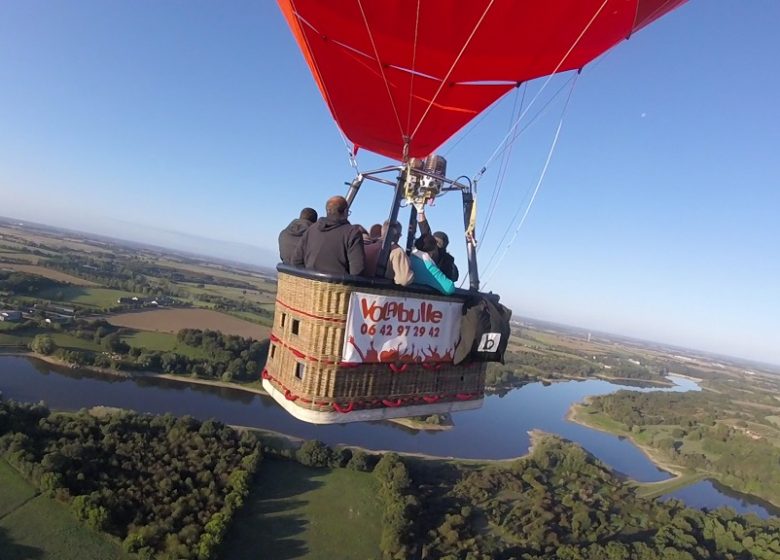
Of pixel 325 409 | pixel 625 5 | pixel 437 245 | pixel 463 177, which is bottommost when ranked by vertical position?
pixel 325 409

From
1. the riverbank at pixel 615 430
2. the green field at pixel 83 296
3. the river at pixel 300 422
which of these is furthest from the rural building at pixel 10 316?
the riverbank at pixel 615 430

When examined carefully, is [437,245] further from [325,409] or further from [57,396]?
[57,396]

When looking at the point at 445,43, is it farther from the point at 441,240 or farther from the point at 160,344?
the point at 160,344

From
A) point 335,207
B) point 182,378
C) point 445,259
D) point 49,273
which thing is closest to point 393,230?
point 335,207

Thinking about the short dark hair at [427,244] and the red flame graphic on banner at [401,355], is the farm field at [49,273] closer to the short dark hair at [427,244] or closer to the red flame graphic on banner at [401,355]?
the short dark hair at [427,244]

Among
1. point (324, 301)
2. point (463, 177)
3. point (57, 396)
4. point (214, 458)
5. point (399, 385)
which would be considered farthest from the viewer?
point (57, 396)

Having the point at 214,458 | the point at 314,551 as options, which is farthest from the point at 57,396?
the point at 314,551

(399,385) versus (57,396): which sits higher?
(399,385)
